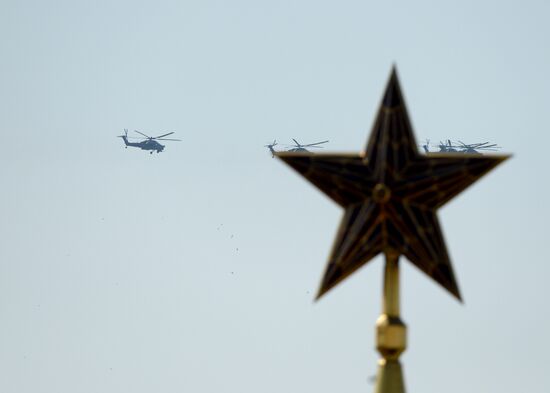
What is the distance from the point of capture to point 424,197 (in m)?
41.8

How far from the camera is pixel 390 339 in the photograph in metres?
40.8

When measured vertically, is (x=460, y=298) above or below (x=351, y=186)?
below

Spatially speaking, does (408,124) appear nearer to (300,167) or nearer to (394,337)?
(300,167)

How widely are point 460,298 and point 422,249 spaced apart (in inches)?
73.9

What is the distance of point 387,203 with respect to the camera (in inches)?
1628

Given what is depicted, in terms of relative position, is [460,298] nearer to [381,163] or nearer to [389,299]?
[389,299]

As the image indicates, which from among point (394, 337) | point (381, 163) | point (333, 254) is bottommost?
point (394, 337)

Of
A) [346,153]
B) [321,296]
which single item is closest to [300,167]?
[346,153]

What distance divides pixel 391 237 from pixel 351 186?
6.57 feet

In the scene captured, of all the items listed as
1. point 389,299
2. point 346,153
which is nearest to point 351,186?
point 346,153

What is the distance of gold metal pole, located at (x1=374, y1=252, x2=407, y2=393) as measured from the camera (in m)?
40.9

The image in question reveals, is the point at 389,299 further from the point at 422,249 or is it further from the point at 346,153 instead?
the point at 346,153

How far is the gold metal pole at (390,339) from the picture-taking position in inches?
1609

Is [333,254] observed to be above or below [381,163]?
below
